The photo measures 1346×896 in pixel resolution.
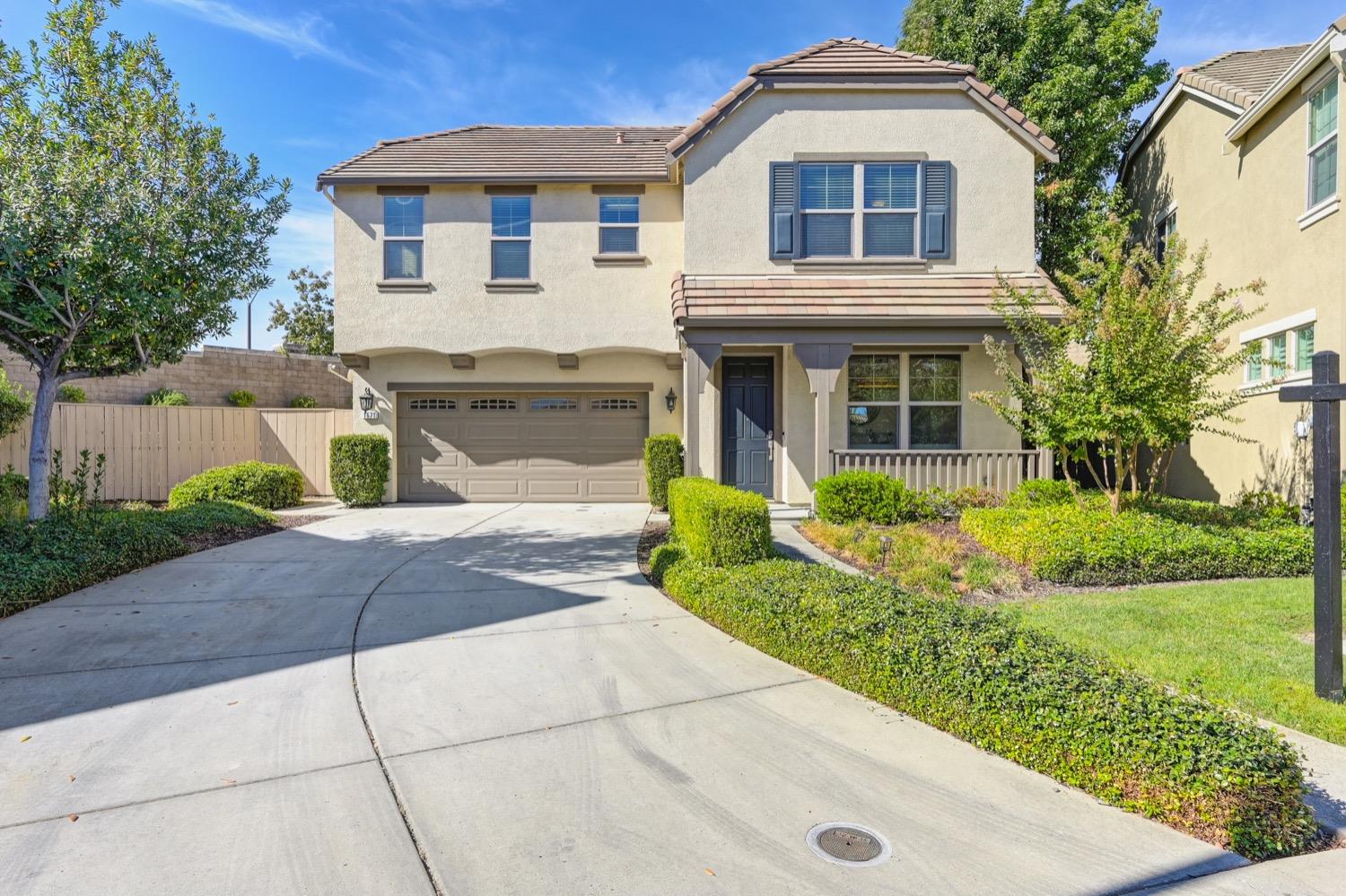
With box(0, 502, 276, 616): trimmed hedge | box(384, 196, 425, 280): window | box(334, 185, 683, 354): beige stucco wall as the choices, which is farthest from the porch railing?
box(0, 502, 276, 616): trimmed hedge

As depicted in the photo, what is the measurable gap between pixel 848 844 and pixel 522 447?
37.0 ft

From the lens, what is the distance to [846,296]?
34.5 feet

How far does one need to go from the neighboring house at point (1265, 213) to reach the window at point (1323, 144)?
2 centimetres

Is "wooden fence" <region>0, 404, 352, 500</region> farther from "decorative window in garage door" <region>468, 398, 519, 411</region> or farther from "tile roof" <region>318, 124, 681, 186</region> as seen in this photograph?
"tile roof" <region>318, 124, 681, 186</region>

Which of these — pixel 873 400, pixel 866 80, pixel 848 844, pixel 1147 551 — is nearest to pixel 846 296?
pixel 873 400

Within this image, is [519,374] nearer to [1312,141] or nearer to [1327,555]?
[1327,555]

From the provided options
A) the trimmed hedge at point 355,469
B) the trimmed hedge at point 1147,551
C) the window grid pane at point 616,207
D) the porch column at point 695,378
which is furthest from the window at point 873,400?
the trimmed hedge at point 355,469

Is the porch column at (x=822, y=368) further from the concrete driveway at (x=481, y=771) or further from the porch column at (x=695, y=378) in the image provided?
the concrete driveway at (x=481, y=771)

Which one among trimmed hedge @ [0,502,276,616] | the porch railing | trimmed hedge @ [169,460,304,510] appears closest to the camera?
trimmed hedge @ [0,502,276,616]

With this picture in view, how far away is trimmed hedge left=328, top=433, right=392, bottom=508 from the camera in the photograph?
12391 millimetres

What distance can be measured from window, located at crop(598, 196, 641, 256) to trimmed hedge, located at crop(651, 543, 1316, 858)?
894 centimetres

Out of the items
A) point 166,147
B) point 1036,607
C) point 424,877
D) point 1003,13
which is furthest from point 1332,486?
point 1003,13

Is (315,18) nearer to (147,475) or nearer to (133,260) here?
(133,260)

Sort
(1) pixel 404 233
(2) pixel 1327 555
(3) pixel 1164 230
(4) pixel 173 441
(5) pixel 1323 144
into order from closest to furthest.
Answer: (2) pixel 1327 555, (5) pixel 1323 144, (1) pixel 404 233, (4) pixel 173 441, (3) pixel 1164 230
